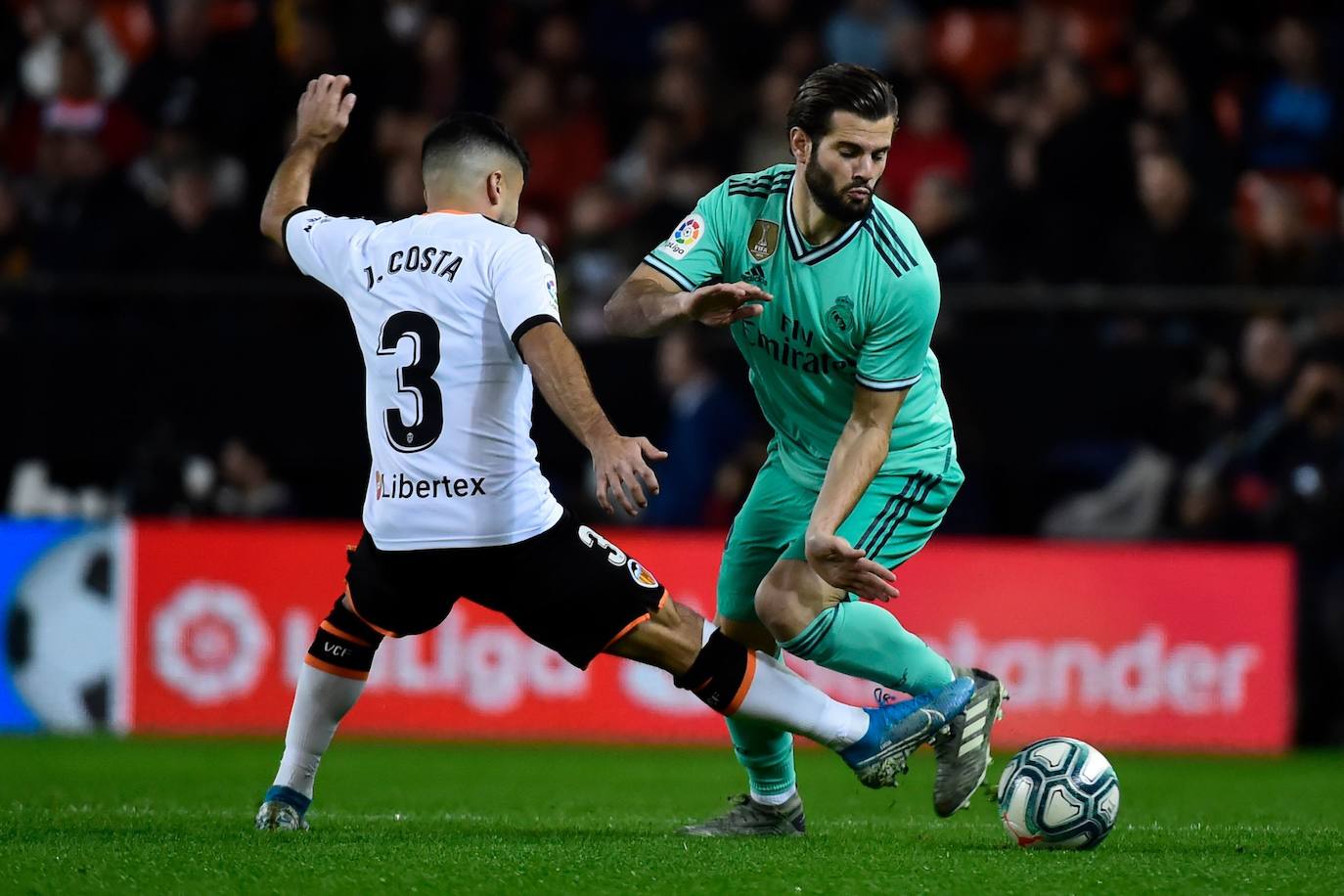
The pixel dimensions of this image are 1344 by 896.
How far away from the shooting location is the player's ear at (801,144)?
5809 mm

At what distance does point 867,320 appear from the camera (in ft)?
19.1

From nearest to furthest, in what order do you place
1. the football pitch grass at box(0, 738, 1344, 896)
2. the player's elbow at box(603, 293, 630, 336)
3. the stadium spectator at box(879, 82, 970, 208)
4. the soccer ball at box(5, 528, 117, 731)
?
the football pitch grass at box(0, 738, 1344, 896) < the player's elbow at box(603, 293, 630, 336) < the soccer ball at box(5, 528, 117, 731) < the stadium spectator at box(879, 82, 970, 208)

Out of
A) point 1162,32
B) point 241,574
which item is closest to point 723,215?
point 241,574

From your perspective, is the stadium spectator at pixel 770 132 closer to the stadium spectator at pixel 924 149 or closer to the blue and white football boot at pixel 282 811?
the stadium spectator at pixel 924 149

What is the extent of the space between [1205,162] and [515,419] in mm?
7720

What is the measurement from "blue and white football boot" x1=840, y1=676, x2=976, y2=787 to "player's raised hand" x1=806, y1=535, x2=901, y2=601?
0.38 meters

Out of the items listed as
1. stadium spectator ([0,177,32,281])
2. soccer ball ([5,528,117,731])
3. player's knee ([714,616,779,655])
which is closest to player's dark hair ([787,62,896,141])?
player's knee ([714,616,779,655])

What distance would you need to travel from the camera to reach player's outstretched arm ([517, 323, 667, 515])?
5.06 metres

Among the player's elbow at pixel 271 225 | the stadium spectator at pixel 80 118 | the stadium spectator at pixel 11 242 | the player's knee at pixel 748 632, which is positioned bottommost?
the player's knee at pixel 748 632

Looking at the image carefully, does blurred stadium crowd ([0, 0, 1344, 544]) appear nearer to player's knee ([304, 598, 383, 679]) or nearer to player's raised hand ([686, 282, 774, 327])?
player's knee ([304, 598, 383, 679])

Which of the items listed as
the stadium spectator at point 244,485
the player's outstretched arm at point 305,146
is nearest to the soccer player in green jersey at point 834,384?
the player's outstretched arm at point 305,146

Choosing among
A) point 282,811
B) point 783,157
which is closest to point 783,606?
point 282,811

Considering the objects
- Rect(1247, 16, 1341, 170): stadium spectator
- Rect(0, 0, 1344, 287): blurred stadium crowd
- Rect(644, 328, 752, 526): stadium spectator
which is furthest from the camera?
Rect(1247, 16, 1341, 170): stadium spectator

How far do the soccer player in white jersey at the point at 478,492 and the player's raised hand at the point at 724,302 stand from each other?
0.36 meters
